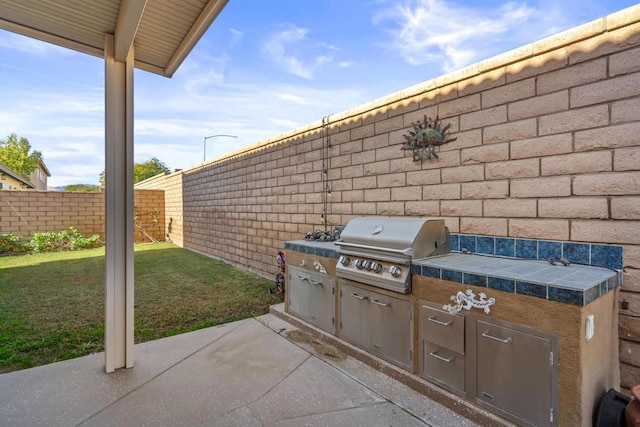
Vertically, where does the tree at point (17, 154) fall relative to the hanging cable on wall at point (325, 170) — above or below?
above

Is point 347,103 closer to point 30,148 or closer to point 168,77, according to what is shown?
point 168,77

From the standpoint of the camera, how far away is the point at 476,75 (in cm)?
290

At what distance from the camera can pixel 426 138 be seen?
3311 mm

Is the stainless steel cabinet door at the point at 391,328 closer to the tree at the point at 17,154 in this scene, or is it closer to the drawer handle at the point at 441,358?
the drawer handle at the point at 441,358

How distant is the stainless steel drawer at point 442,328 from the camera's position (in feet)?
6.87

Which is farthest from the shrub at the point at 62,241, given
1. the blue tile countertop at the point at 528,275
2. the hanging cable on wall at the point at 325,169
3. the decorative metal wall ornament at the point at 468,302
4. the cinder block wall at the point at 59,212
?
the decorative metal wall ornament at the point at 468,302

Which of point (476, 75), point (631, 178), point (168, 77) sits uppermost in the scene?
point (168, 77)

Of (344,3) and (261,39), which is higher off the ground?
(261,39)

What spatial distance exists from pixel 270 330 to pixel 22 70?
5.17 m

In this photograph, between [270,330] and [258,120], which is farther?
[258,120]

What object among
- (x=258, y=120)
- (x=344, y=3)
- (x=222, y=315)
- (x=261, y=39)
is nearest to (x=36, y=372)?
(x=222, y=315)

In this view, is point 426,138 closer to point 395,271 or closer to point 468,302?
point 395,271

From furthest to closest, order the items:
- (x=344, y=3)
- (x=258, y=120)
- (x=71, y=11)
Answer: (x=258, y=120) < (x=344, y=3) < (x=71, y=11)

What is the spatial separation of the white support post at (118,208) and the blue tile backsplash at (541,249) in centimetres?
289
